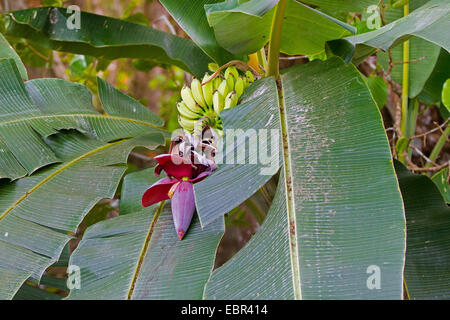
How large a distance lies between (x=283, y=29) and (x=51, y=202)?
2.19 ft

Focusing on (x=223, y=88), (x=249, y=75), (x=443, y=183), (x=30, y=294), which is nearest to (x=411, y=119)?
(x=443, y=183)

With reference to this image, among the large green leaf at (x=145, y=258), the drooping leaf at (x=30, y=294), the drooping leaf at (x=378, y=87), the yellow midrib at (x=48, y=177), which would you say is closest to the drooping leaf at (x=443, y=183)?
the drooping leaf at (x=378, y=87)

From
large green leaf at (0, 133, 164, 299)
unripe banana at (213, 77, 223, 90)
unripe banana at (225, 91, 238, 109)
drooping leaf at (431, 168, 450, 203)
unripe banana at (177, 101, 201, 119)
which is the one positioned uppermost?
unripe banana at (213, 77, 223, 90)

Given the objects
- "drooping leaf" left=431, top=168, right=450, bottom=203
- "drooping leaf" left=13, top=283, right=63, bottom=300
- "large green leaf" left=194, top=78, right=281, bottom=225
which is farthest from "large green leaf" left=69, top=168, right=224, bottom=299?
"drooping leaf" left=431, top=168, right=450, bottom=203

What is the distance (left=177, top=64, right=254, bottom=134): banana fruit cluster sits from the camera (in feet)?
3.58

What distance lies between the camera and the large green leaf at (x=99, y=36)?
1.39m

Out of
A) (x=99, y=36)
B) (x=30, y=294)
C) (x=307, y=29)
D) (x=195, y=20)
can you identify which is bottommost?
(x=30, y=294)

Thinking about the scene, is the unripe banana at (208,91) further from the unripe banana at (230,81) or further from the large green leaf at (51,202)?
A: the large green leaf at (51,202)

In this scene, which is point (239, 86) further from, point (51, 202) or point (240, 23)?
point (51, 202)

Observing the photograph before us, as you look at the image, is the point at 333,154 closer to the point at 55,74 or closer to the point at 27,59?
the point at 27,59

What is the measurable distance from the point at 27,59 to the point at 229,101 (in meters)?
1.37

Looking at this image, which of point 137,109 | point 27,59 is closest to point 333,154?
point 137,109

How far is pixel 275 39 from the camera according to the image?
105 centimetres

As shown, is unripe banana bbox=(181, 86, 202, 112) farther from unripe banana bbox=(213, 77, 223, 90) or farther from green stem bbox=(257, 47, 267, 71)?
green stem bbox=(257, 47, 267, 71)
